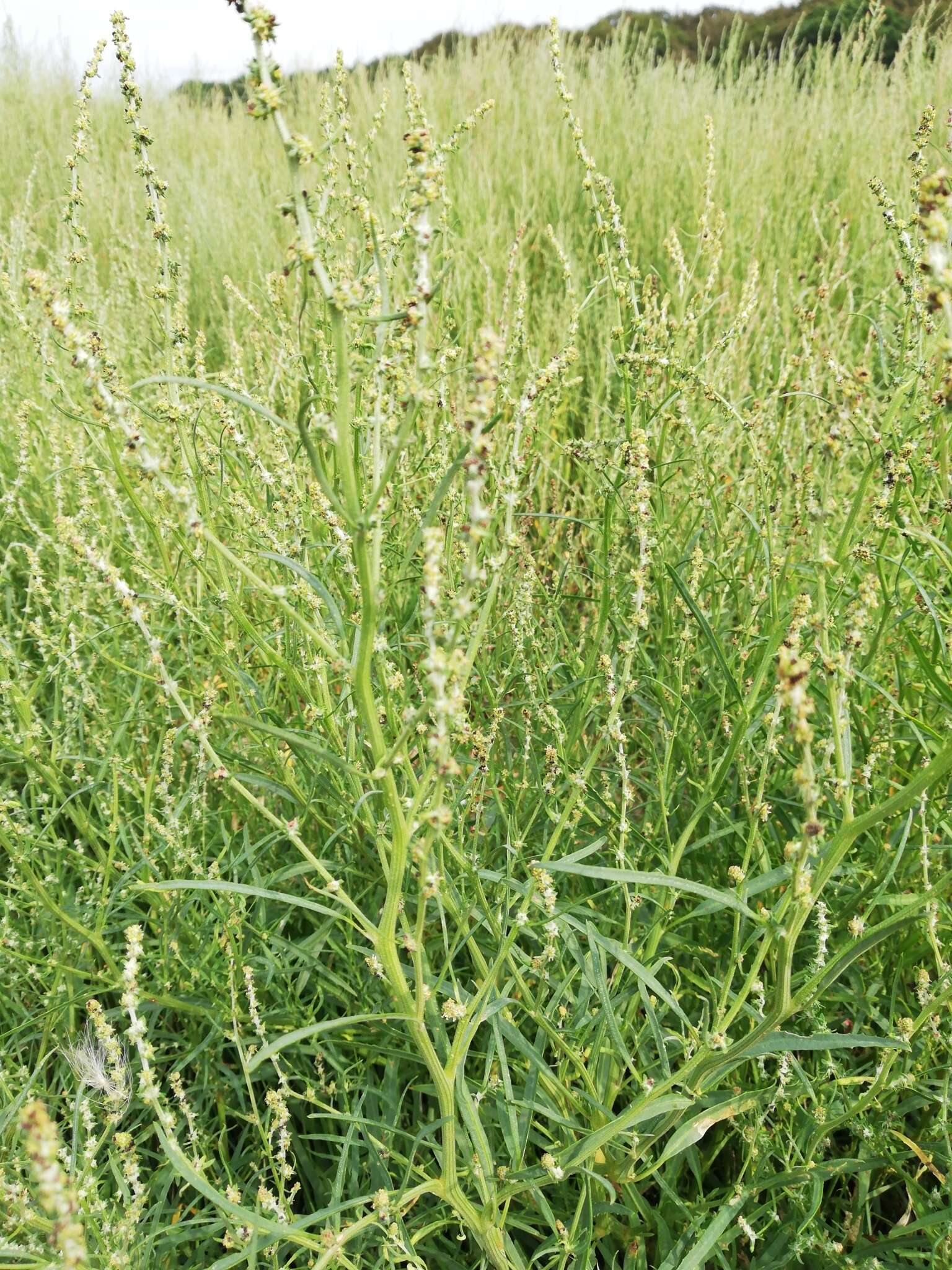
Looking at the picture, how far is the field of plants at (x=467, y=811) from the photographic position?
949 millimetres

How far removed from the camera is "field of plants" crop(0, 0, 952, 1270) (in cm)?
95

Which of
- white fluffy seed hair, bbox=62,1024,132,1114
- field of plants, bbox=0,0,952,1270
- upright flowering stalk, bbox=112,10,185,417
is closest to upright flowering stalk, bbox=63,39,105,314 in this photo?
field of plants, bbox=0,0,952,1270

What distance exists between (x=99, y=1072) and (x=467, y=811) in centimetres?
64

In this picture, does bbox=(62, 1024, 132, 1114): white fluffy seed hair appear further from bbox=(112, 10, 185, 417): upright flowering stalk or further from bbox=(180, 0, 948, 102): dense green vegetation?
bbox=(180, 0, 948, 102): dense green vegetation

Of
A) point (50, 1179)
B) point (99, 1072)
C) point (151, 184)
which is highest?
point (151, 184)

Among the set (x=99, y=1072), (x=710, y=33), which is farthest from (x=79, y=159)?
(x=710, y=33)

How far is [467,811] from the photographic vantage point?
55.6 inches

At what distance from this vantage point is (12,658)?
5.34ft

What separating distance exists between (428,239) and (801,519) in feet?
3.43

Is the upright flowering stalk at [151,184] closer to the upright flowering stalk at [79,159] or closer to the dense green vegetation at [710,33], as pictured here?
the upright flowering stalk at [79,159]

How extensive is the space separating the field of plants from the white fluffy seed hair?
2cm

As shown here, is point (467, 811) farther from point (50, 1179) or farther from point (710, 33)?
point (710, 33)

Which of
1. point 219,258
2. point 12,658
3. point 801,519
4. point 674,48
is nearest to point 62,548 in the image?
point 12,658

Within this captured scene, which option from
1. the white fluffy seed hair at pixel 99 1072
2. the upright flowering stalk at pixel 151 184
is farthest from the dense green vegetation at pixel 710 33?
the white fluffy seed hair at pixel 99 1072
